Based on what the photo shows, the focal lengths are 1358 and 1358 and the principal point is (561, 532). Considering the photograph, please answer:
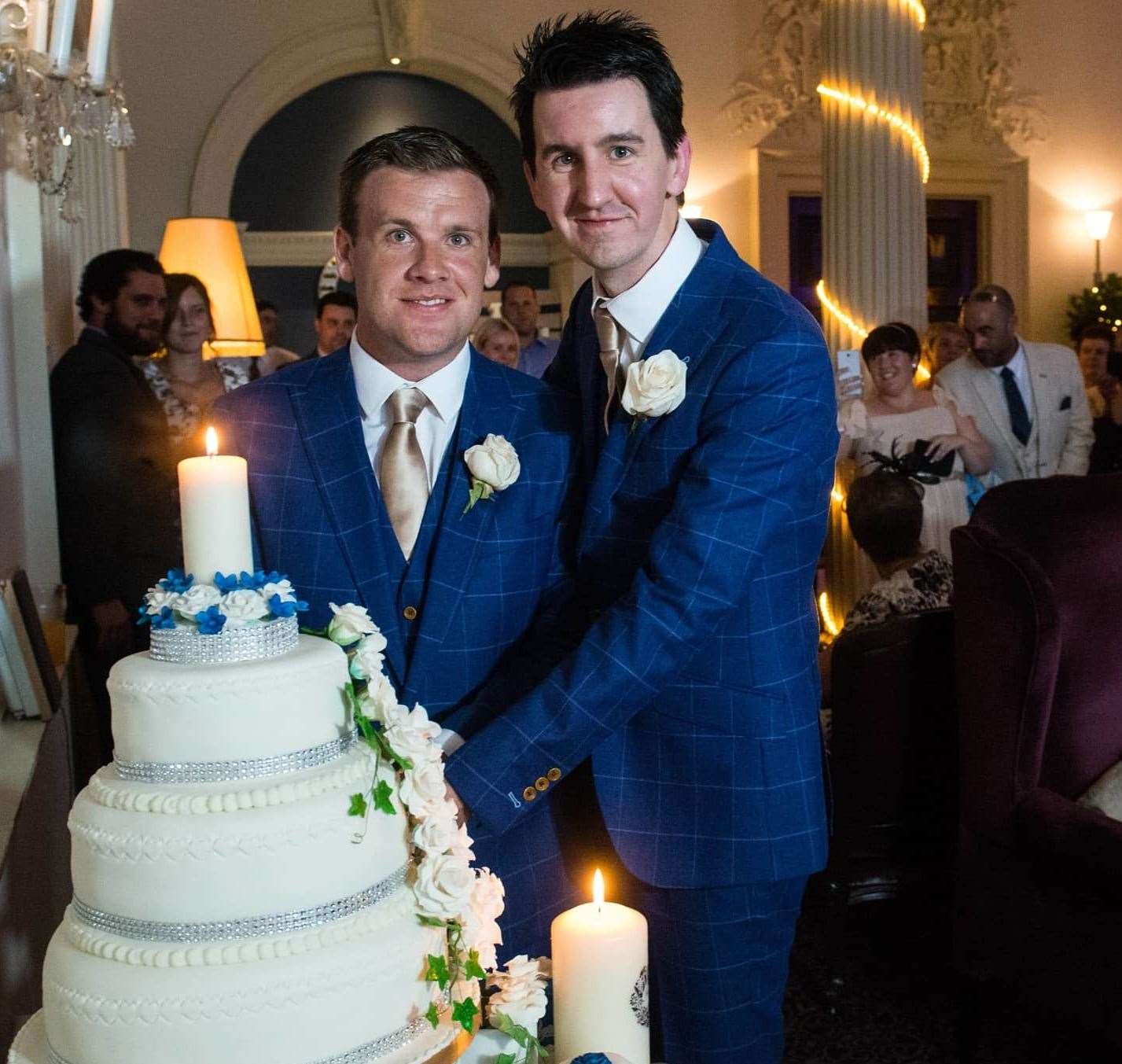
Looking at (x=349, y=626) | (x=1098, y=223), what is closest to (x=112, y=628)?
(x=349, y=626)

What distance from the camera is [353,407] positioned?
201 centimetres

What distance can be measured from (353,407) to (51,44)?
1.23 m

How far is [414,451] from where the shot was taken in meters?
2.01

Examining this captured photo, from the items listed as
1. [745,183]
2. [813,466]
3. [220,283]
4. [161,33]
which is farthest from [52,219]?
[745,183]

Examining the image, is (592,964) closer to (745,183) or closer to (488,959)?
(488,959)

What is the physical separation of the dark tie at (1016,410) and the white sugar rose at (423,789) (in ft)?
15.9

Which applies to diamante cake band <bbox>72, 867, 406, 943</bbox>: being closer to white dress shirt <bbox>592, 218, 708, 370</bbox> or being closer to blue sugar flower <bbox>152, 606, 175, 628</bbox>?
blue sugar flower <bbox>152, 606, 175, 628</bbox>

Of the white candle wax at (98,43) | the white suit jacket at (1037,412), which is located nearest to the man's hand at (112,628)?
the white candle wax at (98,43)

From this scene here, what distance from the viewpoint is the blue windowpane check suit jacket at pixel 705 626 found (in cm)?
176

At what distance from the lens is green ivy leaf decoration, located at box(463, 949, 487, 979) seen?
1435mm

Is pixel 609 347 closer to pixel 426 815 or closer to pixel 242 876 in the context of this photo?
pixel 426 815

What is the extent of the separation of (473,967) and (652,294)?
987mm

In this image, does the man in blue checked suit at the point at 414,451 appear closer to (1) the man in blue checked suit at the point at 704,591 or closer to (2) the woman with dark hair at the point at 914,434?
(1) the man in blue checked suit at the point at 704,591

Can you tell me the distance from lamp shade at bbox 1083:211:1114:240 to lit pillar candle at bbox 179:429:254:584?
1169 cm
